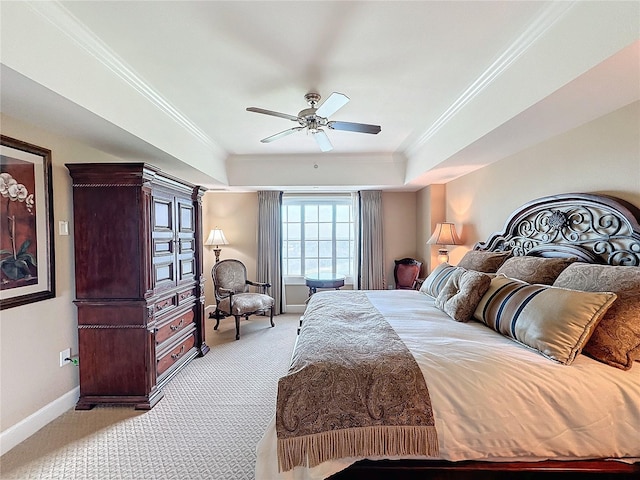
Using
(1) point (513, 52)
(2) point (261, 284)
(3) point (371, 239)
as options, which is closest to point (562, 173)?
(1) point (513, 52)

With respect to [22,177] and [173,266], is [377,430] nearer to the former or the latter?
[173,266]

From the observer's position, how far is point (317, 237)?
5969 millimetres

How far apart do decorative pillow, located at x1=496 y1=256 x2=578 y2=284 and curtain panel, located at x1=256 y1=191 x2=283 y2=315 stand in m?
3.82

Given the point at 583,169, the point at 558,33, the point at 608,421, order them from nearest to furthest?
the point at 608,421
the point at 558,33
the point at 583,169

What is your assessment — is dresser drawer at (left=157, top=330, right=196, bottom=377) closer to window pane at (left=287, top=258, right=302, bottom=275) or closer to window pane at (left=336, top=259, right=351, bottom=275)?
window pane at (left=287, top=258, right=302, bottom=275)

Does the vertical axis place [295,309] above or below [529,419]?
below

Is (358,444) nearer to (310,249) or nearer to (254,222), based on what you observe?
(310,249)

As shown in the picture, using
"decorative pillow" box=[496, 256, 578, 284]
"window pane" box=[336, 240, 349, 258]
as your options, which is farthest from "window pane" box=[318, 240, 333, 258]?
"decorative pillow" box=[496, 256, 578, 284]

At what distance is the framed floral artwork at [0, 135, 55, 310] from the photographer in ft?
6.96

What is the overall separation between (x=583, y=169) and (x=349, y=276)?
4000 mm

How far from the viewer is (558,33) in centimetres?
174

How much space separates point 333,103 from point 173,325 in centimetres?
257

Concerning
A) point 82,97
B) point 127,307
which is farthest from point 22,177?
point 127,307

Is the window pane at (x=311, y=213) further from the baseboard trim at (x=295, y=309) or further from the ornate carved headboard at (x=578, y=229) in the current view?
the ornate carved headboard at (x=578, y=229)
